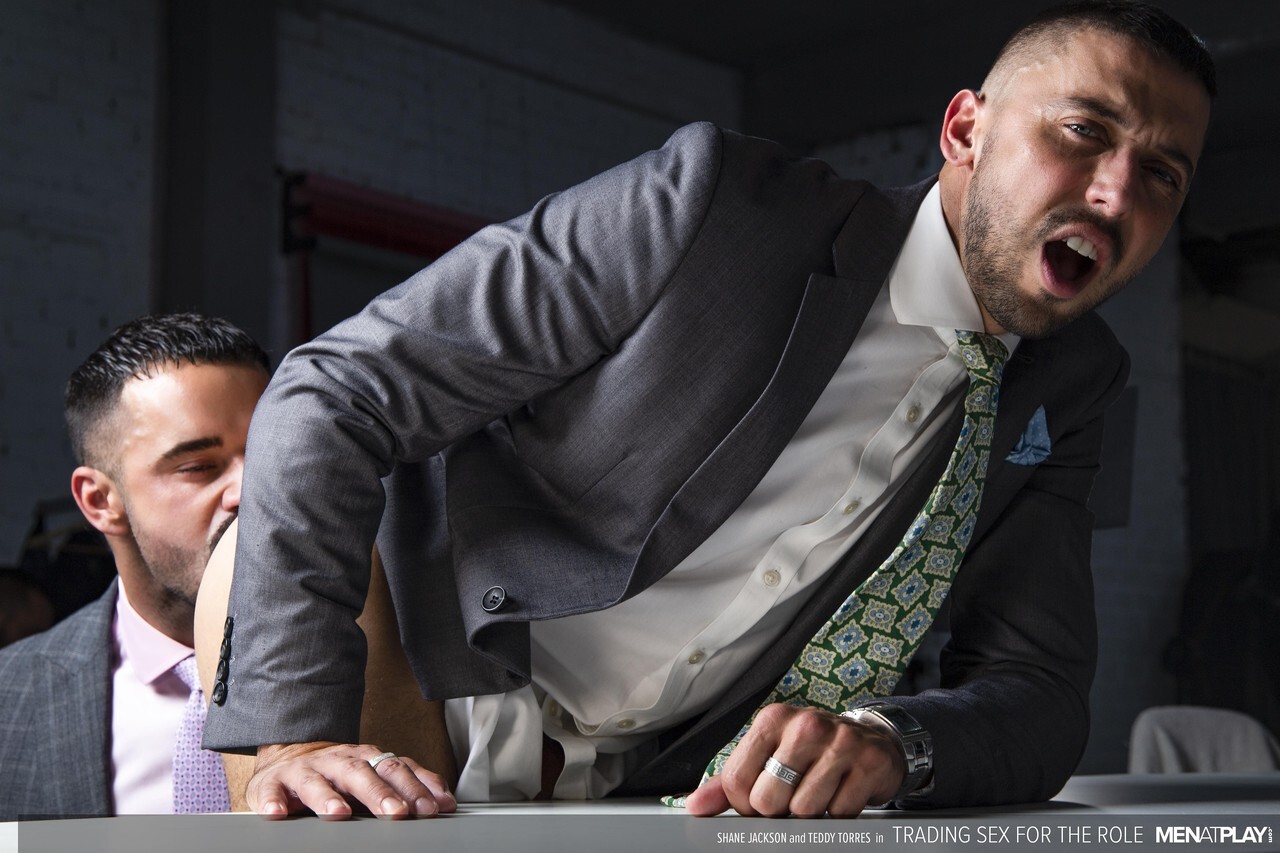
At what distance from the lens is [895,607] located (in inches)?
50.6

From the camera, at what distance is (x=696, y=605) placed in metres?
1.32

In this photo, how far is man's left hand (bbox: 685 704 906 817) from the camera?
0.96m

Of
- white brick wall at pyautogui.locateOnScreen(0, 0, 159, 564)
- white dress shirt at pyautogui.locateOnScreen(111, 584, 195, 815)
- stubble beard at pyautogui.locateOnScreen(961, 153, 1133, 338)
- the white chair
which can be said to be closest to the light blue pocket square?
stubble beard at pyautogui.locateOnScreen(961, 153, 1133, 338)

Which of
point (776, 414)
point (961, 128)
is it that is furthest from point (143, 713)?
point (961, 128)

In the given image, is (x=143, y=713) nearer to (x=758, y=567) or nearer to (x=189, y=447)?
(x=189, y=447)

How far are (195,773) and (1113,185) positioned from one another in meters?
1.28

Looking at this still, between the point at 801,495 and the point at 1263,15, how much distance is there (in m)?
5.08

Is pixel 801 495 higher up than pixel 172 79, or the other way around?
pixel 172 79

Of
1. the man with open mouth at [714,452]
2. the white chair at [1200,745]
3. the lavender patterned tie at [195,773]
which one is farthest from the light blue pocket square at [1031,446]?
the white chair at [1200,745]

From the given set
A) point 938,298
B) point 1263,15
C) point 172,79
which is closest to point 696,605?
point 938,298

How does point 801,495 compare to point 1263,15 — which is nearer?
point 801,495

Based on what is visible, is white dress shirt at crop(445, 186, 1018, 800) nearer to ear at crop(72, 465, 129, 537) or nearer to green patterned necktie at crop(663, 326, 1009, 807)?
green patterned necktie at crop(663, 326, 1009, 807)

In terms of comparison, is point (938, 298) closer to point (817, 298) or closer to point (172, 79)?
point (817, 298)

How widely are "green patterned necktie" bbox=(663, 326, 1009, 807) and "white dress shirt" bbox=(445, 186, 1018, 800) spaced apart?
5 cm
